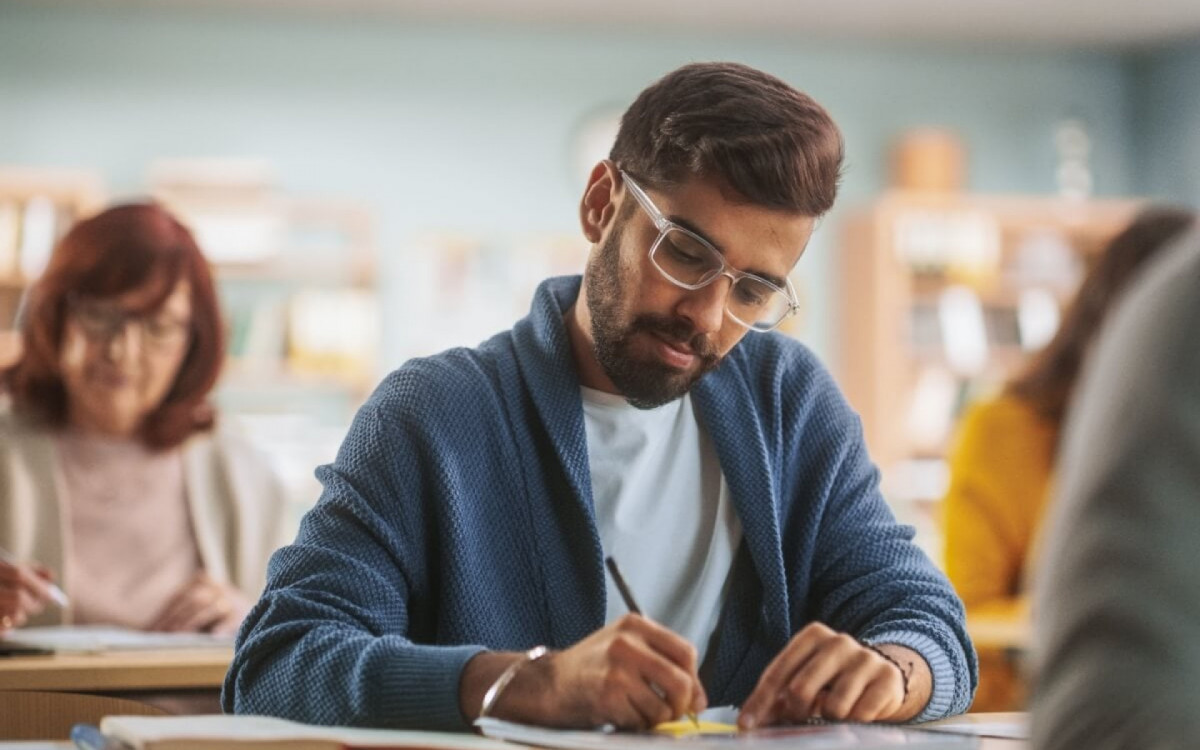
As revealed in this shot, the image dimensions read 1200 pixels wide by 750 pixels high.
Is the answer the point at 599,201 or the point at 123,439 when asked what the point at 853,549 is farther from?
the point at 123,439

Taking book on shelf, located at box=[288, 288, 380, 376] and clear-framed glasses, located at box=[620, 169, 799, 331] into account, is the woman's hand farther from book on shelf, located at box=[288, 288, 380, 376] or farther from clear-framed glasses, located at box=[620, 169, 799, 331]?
book on shelf, located at box=[288, 288, 380, 376]

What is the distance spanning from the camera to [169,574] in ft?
9.26

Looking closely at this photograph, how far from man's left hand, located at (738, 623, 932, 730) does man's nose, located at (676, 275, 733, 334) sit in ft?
1.29

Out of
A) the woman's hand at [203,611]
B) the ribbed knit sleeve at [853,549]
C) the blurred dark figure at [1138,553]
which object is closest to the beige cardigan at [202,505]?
the woman's hand at [203,611]

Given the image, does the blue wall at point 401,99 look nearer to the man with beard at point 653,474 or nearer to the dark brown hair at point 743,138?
the man with beard at point 653,474

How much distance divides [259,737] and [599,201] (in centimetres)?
80

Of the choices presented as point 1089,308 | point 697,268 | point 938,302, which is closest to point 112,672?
point 697,268

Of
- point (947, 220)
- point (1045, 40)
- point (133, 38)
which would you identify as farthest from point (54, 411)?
point (1045, 40)

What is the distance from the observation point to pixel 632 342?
1.60m

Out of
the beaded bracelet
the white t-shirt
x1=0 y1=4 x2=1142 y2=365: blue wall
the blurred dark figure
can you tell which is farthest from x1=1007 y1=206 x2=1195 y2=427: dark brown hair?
x1=0 y1=4 x2=1142 y2=365: blue wall

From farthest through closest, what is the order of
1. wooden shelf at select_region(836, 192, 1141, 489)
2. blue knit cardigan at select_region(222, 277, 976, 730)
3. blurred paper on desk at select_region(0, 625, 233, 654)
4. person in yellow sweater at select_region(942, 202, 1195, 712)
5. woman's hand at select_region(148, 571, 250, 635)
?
wooden shelf at select_region(836, 192, 1141, 489) → person in yellow sweater at select_region(942, 202, 1195, 712) → woman's hand at select_region(148, 571, 250, 635) → blurred paper on desk at select_region(0, 625, 233, 654) → blue knit cardigan at select_region(222, 277, 976, 730)

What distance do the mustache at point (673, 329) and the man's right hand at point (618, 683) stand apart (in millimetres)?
477

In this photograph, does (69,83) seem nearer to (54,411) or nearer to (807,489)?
(54,411)

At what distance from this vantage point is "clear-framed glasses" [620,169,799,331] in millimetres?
1542
